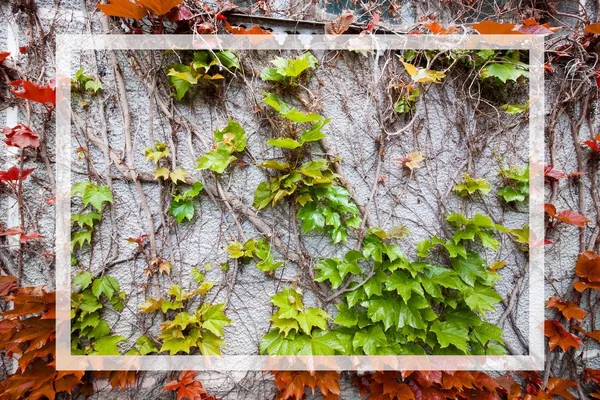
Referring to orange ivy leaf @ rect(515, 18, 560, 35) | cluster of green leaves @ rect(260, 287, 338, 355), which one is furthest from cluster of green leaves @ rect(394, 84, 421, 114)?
cluster of green leaves @ rect(260, 287, 338, 355)

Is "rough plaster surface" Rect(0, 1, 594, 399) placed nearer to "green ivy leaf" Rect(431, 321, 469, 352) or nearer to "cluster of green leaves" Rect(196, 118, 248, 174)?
"cluster of green leaves" Rect(196, 118, 248, 174)

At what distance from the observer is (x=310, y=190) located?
1772mm

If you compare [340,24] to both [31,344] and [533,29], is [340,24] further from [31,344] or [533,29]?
[31,344]

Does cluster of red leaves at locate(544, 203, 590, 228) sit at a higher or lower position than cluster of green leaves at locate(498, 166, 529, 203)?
lower

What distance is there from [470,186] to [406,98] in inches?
27.6

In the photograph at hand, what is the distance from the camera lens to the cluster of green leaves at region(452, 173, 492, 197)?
5.96 feet

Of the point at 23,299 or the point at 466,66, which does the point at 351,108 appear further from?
the point at 23,299

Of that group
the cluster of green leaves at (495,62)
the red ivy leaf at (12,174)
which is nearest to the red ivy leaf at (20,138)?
the red ivy leaf at (12,174)

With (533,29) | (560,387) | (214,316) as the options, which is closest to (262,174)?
(214,316)

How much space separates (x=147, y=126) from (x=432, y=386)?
2.39m

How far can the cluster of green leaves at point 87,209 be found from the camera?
165 centimetres

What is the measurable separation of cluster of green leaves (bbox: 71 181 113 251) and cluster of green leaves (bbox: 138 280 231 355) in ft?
1.76

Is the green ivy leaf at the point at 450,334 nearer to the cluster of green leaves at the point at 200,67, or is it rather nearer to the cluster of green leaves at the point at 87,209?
the cluster of green leaves at the point at 200,67

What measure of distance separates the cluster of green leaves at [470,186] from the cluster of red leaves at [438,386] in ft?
3.71
